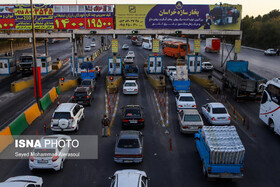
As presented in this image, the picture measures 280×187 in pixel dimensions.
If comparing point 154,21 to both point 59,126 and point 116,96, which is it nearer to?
point 116,96

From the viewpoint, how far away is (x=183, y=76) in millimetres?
30766

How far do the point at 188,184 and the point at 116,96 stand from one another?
17.4 metres

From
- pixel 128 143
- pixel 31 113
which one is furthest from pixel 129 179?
pixel 31 113

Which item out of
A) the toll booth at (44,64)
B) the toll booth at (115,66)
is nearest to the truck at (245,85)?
the toll booth at (115,66)

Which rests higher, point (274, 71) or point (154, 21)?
point (154, 21)

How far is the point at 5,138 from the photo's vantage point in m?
16.6

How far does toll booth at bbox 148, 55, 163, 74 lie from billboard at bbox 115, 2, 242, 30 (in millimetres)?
4777

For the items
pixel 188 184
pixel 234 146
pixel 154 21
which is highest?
pixel 154 21

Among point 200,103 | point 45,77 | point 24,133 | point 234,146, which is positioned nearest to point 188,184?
point 234,146

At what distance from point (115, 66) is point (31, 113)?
17911 mm

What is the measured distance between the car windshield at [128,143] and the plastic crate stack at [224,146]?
348 cm

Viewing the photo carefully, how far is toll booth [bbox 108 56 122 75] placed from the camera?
3766 centimetres

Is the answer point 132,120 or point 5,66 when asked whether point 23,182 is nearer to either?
point 132,120

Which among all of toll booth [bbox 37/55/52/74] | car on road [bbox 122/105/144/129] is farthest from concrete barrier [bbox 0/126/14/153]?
toll booth [bbox 37/55/52/74]
